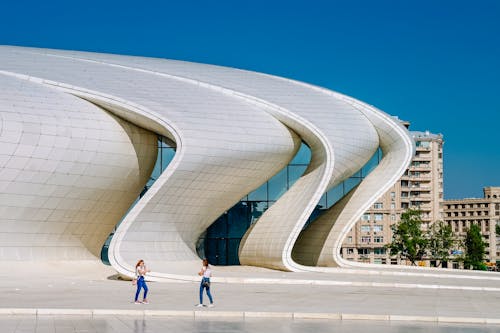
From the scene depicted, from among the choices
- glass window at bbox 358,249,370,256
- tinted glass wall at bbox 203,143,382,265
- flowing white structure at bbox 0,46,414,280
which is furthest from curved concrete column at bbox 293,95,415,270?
glass window at bbox 358,249,370,256

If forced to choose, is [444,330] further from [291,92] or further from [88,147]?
[291,92]

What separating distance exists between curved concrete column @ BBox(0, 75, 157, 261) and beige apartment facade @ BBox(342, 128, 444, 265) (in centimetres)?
6786

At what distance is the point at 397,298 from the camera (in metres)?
28.5

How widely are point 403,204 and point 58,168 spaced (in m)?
84.4

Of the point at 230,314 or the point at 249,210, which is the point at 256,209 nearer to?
the point at 249,210

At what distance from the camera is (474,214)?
14300 centimetres

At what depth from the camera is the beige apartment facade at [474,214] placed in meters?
141

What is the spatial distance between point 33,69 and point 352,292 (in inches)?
819

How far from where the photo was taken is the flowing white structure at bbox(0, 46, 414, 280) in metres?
39.9

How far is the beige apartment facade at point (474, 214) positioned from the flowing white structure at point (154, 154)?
9709 cm

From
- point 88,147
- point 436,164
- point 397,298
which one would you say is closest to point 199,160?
point 88,147

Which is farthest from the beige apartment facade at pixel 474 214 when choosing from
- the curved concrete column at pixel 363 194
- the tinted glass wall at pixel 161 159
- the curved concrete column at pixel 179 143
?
the tinted glass wall at pixel 161 159

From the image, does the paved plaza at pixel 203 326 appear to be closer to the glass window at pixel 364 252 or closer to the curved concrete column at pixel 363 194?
the curved concrete column at pixel 363 194

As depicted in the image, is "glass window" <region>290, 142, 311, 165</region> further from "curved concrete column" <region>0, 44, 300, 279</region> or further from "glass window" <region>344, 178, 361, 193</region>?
"glass window" <region>344, 178, 361, 193</region>
